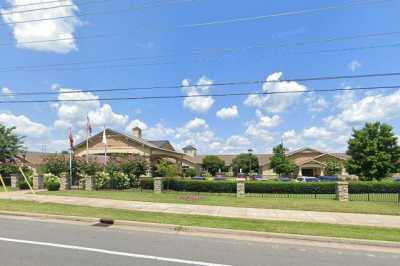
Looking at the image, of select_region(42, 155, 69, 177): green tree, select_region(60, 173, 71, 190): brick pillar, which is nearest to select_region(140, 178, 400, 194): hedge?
select_region(60, 173, 71, 190): brick pillar

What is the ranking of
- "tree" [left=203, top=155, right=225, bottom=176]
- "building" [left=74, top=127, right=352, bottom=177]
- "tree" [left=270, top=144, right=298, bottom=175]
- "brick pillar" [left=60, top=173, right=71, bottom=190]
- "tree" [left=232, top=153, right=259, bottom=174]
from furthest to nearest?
"tree" [left=203, top=155, right=225, bottom=176] → "tree" [left=232, top=153, right=259, bottom=174] → "tree" [left=270, top=144, right=298, bottom=175] → "building" [left=74, top=127, right=352, bottom=177] → "brick pillar" [left=60, top=173, right=71, bottom=190]

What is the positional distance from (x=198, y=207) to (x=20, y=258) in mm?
10220

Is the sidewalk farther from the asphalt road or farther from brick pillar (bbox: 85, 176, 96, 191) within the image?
brick pillar (bbox: 85, 176, 96, 191)

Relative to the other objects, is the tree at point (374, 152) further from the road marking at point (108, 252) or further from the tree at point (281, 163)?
the road marking at point (108, 252)

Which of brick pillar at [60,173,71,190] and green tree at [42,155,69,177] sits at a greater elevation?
green tree at [42,155,69,177]

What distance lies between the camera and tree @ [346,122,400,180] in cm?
4272

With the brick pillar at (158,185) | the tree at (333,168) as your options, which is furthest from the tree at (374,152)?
the brick pillar at (158,185)

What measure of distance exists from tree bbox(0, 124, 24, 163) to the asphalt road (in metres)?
25.7

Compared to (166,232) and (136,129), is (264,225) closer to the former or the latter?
(166,232)

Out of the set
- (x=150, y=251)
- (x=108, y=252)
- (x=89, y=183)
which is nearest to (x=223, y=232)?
(x=150, y=251)

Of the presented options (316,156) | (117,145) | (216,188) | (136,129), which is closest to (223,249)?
(216,188)

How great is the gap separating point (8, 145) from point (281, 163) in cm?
4647

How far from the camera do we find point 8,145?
1294 inches

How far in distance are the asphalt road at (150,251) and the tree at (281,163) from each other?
5758cm
